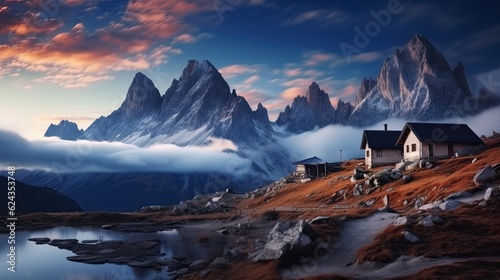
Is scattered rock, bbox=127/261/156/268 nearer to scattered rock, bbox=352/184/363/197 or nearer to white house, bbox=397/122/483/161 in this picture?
scattered rock, bbox=352/184/363/197

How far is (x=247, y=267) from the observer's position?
44.4 m

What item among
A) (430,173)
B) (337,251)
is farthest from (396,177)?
(337,251)

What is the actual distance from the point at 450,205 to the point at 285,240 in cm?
2174

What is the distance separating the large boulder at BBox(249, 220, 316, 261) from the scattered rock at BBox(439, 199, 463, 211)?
1755 cm

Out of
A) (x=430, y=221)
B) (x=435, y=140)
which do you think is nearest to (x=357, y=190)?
(x=435, y=140)

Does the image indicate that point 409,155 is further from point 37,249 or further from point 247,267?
point 37,249

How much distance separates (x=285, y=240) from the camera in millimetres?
43812

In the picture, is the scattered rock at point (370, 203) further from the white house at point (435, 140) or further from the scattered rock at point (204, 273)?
the scattered rock at point (204, 273)

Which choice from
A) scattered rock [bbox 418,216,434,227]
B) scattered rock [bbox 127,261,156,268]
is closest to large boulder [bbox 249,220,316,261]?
scattered rock [bbox 418,216,434,227]

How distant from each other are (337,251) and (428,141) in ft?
231

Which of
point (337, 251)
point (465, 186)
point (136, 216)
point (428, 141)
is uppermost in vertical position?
point (428, 141)

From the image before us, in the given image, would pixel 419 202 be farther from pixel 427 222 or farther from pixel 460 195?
pixel 427 222

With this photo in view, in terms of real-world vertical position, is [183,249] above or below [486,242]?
below

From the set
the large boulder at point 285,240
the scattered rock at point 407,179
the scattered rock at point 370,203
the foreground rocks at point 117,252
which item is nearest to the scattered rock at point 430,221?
the large boulder at point 285,240
